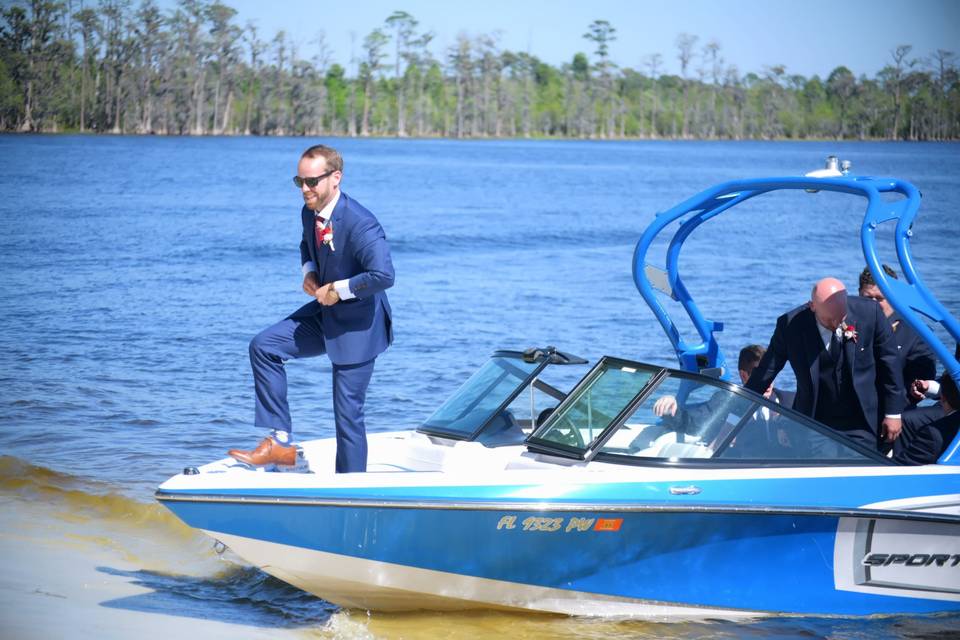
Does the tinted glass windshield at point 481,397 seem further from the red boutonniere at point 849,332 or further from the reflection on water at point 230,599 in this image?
the red boutonniere at point 849,332

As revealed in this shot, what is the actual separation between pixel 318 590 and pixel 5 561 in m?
1.91

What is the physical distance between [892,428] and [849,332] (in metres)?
0.54

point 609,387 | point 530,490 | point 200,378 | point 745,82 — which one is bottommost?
point 200,378

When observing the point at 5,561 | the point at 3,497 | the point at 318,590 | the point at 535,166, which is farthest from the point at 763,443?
the point at 535,166

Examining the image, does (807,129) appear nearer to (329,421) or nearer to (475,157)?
(475,157)

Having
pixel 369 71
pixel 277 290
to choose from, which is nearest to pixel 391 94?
pixel 369 71

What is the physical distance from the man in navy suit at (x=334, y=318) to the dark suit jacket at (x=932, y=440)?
270cm

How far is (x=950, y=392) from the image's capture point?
19.9 ft

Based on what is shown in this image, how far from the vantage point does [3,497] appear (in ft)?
26.4

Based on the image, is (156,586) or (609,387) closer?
(609,387)

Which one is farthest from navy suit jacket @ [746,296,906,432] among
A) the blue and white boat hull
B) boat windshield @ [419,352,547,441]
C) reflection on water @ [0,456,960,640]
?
boat windshield @ [419,352,547,441]

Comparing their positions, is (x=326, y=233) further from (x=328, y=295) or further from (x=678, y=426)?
(x=678, y=426)

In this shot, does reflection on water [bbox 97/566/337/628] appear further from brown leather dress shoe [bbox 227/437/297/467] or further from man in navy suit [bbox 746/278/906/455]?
man in navy suit [bbox 746/278/906/455]

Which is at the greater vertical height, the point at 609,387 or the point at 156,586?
the point at 609,387
